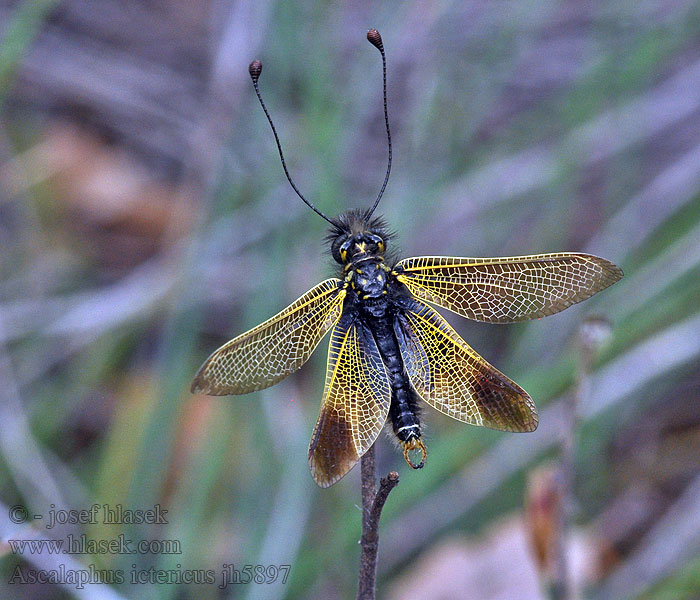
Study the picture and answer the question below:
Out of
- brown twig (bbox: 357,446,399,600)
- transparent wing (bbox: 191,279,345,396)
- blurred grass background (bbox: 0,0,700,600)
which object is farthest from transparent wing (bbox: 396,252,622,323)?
blurred grass background (bbox: 0,0,700,600)

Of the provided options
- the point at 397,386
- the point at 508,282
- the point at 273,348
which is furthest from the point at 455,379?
the point at 273,348

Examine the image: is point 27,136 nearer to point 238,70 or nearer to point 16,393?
point 238,70

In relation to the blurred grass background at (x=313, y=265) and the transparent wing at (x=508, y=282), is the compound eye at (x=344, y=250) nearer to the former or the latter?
the transparent wing at (x=508, y=282)

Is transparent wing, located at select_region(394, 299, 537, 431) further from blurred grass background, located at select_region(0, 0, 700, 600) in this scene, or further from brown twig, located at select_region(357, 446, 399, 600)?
blurred grass background, located at select_region(0, 0, 700, 600)

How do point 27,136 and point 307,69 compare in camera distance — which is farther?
point 27,136

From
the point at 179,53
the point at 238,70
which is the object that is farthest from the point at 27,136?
the point at 238,70

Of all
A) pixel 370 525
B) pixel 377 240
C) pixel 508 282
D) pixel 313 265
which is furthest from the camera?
pixel 313 265

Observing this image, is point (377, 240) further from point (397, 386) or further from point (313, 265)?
point (313, 265)
